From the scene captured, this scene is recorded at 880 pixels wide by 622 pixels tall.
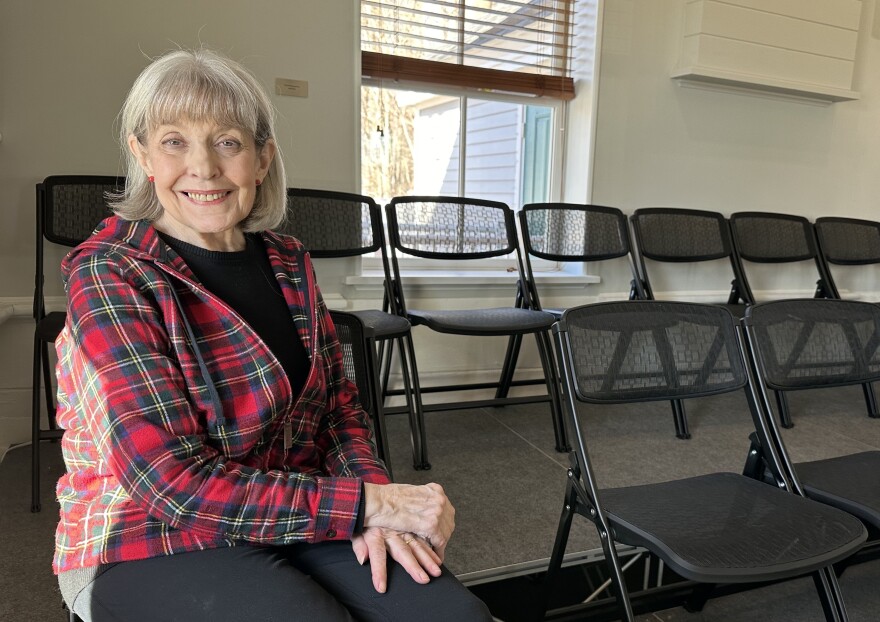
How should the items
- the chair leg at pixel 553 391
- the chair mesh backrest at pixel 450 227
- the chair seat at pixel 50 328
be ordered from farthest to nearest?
the chair mesh backrest at pixel 450 227, the chair leg at pixel 553 391, the chair seat at pixel 50 328

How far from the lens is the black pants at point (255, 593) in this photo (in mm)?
884

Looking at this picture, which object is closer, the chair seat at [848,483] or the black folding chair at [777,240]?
the chair seat at [848,483]

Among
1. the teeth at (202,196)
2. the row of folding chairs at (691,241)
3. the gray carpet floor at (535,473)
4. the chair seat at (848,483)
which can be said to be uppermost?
the teeth at (202,196)

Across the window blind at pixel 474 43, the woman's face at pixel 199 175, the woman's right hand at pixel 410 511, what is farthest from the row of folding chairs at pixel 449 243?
the woman's right hand at pixel 410 511

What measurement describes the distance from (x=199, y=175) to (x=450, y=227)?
1.96 meters

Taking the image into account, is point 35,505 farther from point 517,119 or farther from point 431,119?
point 517,119

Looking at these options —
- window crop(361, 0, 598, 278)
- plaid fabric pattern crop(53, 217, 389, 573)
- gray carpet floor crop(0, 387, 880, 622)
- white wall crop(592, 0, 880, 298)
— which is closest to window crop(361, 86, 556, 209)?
window crop(361, 0, 598, 278)

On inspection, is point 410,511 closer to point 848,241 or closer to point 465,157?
point 465,157

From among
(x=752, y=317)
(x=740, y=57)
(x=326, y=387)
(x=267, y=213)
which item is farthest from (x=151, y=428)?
(x=740, y=57)

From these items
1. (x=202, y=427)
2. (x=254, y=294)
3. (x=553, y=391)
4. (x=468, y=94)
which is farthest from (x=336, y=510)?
(x=468, y=94)

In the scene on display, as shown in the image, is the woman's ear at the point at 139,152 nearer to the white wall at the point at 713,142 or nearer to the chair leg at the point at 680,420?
the chair leg at the point at 680,420

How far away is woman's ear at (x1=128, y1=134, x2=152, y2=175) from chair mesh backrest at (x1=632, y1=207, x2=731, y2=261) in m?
2.61

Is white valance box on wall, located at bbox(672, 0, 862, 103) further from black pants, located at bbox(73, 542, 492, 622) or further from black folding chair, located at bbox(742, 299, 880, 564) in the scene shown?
black pants, located at bbox(73, 542, 492, 622)

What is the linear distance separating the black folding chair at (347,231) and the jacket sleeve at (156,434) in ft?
5.08
